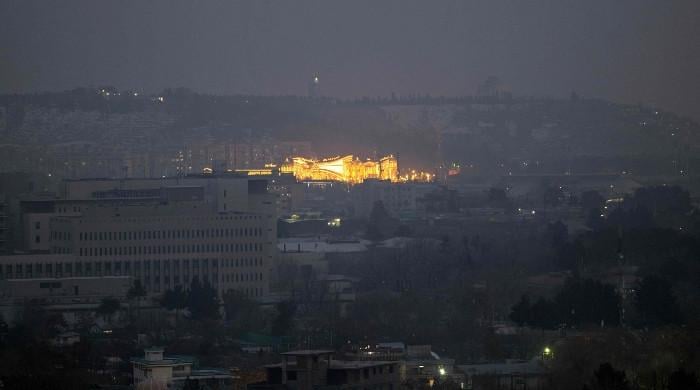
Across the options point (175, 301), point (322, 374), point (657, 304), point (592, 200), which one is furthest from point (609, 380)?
point (592, 200)

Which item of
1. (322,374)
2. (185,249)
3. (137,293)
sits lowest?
(322,374)

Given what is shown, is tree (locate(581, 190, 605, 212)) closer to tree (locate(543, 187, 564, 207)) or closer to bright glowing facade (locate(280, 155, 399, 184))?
tree (locate(543, 187, 564, 207))

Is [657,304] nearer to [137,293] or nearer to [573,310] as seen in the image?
[573,310]

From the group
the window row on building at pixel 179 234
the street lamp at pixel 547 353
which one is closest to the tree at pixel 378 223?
the window row on building at pixel 179 234

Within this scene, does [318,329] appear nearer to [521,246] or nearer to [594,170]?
[521,246]

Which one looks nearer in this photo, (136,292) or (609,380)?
(609,380)

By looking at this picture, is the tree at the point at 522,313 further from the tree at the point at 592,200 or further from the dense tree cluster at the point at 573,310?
the tree at the point at 592,200

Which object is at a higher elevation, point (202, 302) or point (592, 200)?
point (592, 200)

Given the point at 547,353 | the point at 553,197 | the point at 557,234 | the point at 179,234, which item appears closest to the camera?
the point at 547,353
